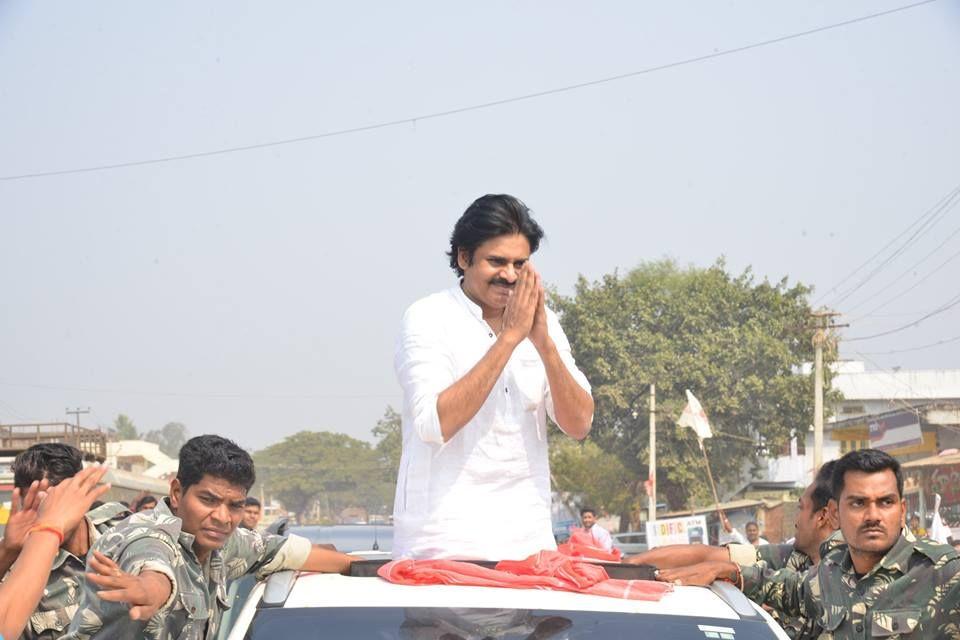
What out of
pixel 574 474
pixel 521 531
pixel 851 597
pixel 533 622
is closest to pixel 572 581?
pixel 533 622

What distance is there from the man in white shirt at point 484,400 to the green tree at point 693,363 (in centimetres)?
4685

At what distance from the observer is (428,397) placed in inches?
157

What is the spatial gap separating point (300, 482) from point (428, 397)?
121411 mm

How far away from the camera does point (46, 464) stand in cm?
440

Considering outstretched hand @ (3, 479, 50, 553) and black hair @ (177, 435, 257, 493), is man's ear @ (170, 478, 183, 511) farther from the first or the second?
outstretched hand @ (3, 479, 50, 553)

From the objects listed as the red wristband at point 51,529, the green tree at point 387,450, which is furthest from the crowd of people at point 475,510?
the green tree at point 387,450

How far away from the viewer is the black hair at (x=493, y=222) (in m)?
4.21

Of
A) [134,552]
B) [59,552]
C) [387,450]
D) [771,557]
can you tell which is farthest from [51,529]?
[387,450]

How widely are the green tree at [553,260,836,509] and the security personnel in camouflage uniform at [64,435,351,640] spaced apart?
46997 mm

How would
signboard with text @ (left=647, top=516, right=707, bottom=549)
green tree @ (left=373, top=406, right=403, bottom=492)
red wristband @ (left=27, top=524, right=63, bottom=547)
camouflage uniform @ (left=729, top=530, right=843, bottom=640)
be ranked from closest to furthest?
red wristband @ (left=27, top=524, right=63, bottom=547) < camouflage uniform @ (left=729, top=530, right=843, bottom=640) < signboard with text @ (left=647, top=516, right=707, bottom=549) < green tree @ (left=373, top=406, right=403, bottom=492)

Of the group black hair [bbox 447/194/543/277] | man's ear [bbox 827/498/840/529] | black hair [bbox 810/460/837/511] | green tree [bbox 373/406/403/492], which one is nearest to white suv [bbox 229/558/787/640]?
black hair [bbox 447/194/543/277]

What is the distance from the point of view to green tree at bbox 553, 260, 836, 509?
52.3m

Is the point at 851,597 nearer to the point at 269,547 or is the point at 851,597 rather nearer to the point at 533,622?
the point at 533,622

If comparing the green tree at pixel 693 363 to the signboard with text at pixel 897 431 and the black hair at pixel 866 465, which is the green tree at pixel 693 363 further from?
the black hair at pixel 866 465
